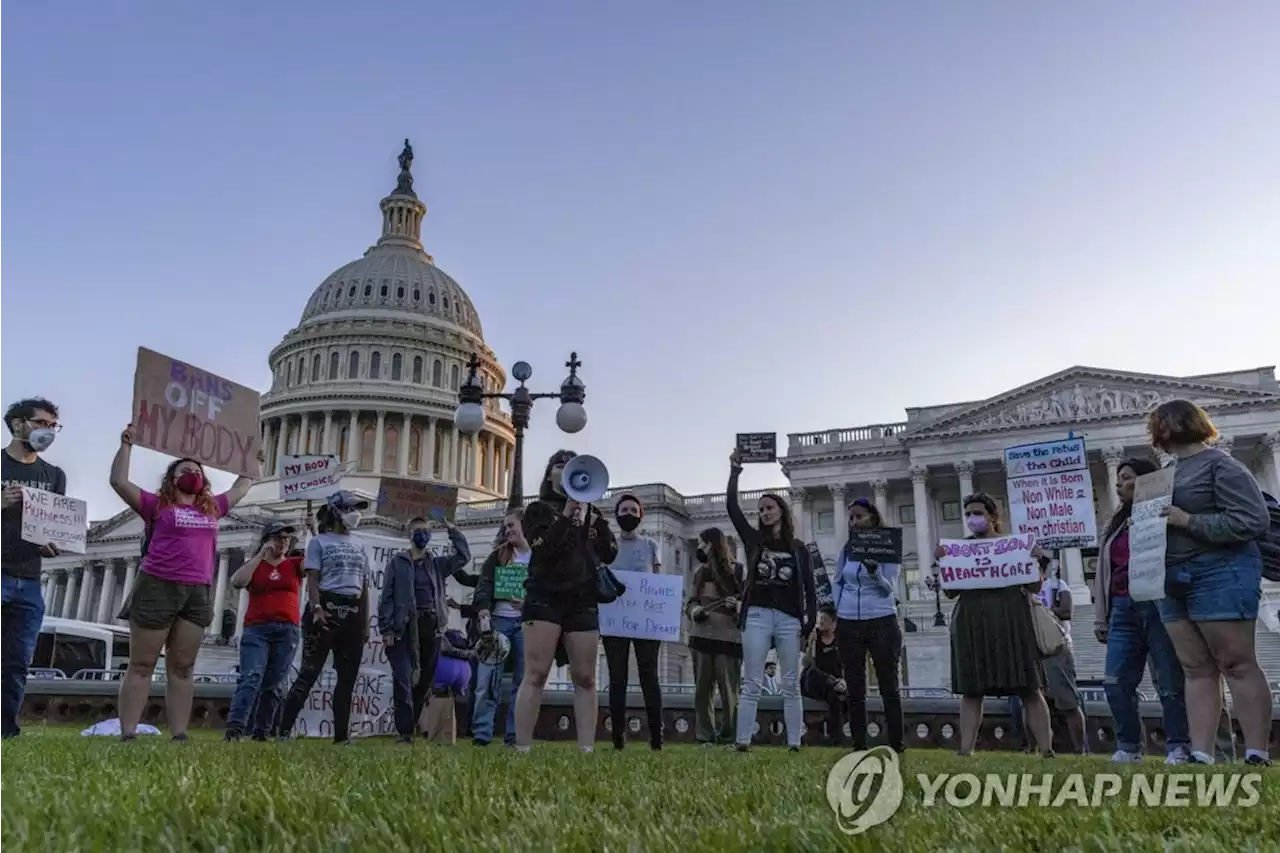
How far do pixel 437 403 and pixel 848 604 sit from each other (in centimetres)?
8266

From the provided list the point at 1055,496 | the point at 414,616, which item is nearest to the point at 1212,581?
the point at 1055,496

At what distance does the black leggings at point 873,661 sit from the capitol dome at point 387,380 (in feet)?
234

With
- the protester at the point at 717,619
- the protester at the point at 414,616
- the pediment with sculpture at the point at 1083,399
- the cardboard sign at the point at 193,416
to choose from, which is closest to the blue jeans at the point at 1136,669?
the protester at the point at 717,619

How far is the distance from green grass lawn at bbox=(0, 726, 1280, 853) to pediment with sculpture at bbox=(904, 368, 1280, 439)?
52.5m

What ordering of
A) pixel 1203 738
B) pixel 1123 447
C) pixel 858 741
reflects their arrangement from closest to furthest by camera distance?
pixel 1203 738 → pixel 858 741 → pixel 1123 447

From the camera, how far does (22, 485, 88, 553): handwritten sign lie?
7.63m

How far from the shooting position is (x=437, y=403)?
88.7m

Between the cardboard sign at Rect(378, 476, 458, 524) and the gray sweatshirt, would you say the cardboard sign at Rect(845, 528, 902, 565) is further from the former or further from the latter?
the cardboard sign at Rect(378, 476, 458, 524)

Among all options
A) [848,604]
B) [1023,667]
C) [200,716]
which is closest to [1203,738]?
[1023,667]

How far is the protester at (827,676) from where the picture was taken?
467 inches

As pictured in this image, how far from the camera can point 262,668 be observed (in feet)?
29.9

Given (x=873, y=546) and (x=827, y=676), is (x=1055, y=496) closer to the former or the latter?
(x=827, y=676)

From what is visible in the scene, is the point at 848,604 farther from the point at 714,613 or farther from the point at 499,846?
the point at 499,846

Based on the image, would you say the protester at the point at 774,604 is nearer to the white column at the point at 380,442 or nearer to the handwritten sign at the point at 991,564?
the handwritten sign at the point at 991,564
